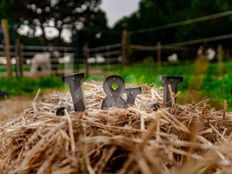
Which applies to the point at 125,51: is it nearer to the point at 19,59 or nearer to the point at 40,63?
the point at 19,59

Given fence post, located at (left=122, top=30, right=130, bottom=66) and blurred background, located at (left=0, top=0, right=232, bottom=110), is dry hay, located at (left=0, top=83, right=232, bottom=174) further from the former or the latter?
fence post, located at (left=122, top=30, right=130, bottom=66)

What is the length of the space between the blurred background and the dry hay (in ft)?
15.1

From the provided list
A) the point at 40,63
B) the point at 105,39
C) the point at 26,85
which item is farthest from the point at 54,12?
the point at 26,85

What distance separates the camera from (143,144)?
1.07 m

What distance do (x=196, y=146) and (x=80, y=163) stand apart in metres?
0.29

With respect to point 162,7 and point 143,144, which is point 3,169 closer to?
point 143,144

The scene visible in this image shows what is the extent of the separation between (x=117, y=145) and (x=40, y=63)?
15.2 m

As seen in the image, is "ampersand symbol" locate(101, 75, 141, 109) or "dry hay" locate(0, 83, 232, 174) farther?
"ampersand symbol" locate(101, 75, 141, 109)

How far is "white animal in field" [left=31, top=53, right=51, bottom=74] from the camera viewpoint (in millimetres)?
15992

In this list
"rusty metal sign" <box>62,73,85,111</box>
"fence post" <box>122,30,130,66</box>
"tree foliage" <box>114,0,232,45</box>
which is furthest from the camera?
"tree foliage" <box>114,0,232,45</box>

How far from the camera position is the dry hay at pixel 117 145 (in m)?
1.10

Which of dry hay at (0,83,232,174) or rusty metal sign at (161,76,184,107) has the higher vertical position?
rusty metal sign at (161,76,184,107)

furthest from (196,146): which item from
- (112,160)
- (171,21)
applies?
(171,21)

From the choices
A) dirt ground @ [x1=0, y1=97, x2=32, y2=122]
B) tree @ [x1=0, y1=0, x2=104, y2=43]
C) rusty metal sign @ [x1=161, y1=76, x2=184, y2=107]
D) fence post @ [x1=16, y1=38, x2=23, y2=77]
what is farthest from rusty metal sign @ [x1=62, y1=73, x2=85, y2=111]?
tree @ [x1=0, y1=0, x2=104, y2=43]
